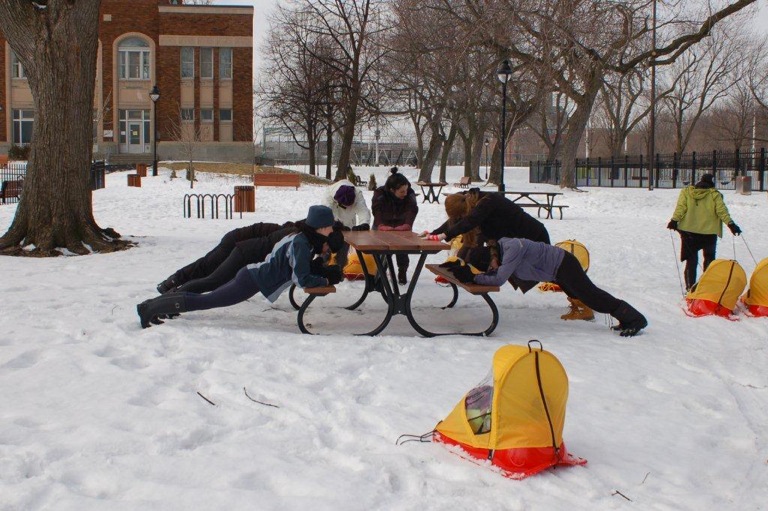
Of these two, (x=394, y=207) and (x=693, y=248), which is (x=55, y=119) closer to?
(x=394, y=207)

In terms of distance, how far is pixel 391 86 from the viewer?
41500mm

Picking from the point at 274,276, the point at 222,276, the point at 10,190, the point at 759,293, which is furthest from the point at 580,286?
the point at 10,190

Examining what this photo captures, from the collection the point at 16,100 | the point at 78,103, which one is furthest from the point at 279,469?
the point at 16,100

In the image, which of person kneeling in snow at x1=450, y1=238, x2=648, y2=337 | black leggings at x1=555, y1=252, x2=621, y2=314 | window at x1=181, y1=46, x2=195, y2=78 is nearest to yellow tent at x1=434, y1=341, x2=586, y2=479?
person kneeling in snow at x1=450, y1=238, x2=648, y2=337

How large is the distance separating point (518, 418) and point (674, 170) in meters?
34.9

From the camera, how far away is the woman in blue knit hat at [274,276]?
22.6 feet

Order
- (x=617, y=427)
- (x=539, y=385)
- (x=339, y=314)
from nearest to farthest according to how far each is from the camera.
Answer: (x=539, y=385) → (x=617, y=427) → (x=339, y=314)

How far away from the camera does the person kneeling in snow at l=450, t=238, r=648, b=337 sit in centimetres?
716

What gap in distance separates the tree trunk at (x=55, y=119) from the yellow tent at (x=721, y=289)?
8387 mm

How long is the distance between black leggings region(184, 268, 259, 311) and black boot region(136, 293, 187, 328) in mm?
56

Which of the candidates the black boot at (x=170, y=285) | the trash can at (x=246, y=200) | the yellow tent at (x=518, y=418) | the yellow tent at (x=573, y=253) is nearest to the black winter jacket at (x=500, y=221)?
the yellow tent at (x=573, y=253)

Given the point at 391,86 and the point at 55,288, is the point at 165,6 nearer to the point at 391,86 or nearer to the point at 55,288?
the point at 391,86

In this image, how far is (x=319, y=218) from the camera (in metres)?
6.90

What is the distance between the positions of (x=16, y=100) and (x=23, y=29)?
163 ft
